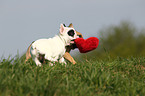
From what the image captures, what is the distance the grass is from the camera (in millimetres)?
3238

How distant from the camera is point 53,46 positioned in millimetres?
4660

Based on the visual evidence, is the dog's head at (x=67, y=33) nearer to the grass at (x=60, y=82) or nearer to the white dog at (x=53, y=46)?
the white dog at (x=53, y=46)

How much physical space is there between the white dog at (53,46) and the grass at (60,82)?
25 cm

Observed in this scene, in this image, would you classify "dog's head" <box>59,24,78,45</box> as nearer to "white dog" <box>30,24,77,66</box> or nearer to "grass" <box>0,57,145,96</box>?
"white dog" <box>30,24,77,66</box>

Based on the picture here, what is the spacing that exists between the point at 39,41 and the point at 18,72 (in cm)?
99

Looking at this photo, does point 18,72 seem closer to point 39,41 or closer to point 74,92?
point 39,41

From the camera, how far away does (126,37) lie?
68.2ft

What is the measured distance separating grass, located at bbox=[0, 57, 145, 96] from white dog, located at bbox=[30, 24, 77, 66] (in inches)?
10.0

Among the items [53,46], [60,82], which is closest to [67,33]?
[53,46]

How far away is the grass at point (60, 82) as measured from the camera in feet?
10.6

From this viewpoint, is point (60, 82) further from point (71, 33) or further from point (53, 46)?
point (71, 33)

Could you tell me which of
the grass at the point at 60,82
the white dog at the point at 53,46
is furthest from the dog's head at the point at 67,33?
the grass at the point at 60,82

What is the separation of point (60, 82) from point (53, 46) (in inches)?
41.7

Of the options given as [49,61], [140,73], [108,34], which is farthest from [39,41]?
[108,34]
